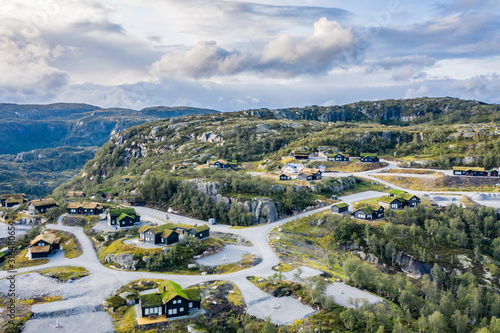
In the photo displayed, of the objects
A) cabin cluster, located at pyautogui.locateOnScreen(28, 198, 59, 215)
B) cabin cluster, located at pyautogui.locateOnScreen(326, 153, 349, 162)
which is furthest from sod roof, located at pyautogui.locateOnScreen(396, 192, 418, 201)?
cabin cluster, located at pyautogui.locateOnScreen(28, 198, 59, 215)

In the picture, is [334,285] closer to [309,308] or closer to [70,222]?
[309,308]

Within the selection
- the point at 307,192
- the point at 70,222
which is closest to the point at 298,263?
the point at 307,192

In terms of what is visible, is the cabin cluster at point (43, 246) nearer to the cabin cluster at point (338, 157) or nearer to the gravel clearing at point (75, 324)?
the gravel clearing at point (75, 324)

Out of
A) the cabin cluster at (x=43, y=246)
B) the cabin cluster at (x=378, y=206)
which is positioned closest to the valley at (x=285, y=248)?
the cabin cluster at (x=378, y=206)

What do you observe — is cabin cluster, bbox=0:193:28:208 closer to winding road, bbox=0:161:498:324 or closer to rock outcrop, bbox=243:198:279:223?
winding road, bbox=0:161:498:324

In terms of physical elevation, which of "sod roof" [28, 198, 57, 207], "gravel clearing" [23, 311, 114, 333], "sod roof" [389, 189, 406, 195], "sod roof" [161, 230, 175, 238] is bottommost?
"gravel clearing" [23, 311, 114, 333]

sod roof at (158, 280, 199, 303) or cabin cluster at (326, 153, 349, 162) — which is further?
cabin cluster at (326, 153, 349, 162)

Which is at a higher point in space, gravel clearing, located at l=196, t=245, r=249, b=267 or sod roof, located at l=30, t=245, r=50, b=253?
sod roof, located at l=30, t=245, r=50, b=253
